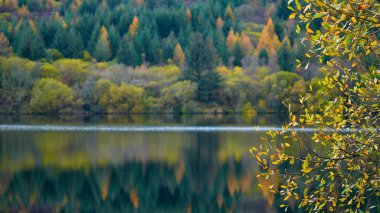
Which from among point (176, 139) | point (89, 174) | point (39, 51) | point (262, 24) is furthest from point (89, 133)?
point (262, 24)

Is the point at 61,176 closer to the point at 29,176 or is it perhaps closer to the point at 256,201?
the point at 29,176

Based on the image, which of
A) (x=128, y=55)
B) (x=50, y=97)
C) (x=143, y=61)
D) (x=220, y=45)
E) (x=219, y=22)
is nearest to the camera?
(x=50, y=97)

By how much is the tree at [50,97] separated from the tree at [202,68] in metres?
12.9

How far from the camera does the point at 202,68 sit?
71312 millimetres

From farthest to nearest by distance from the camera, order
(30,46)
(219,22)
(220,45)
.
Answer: (219,22) < (220,45) < (30,46)

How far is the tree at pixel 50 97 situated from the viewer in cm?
6198

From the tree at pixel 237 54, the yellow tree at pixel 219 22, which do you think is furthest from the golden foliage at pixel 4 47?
the yellow tree at pixel 219 22

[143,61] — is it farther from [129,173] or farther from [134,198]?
[134,198]

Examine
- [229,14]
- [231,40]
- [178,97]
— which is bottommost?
[178,97]

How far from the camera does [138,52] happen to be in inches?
3396

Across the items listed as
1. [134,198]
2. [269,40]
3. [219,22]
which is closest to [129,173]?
[134,198]

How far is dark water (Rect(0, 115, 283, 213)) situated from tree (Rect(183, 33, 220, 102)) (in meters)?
29.3

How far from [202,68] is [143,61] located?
51.7ft

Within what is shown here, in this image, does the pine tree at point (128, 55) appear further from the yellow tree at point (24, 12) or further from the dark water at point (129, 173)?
the dark water at point (129, 173)
